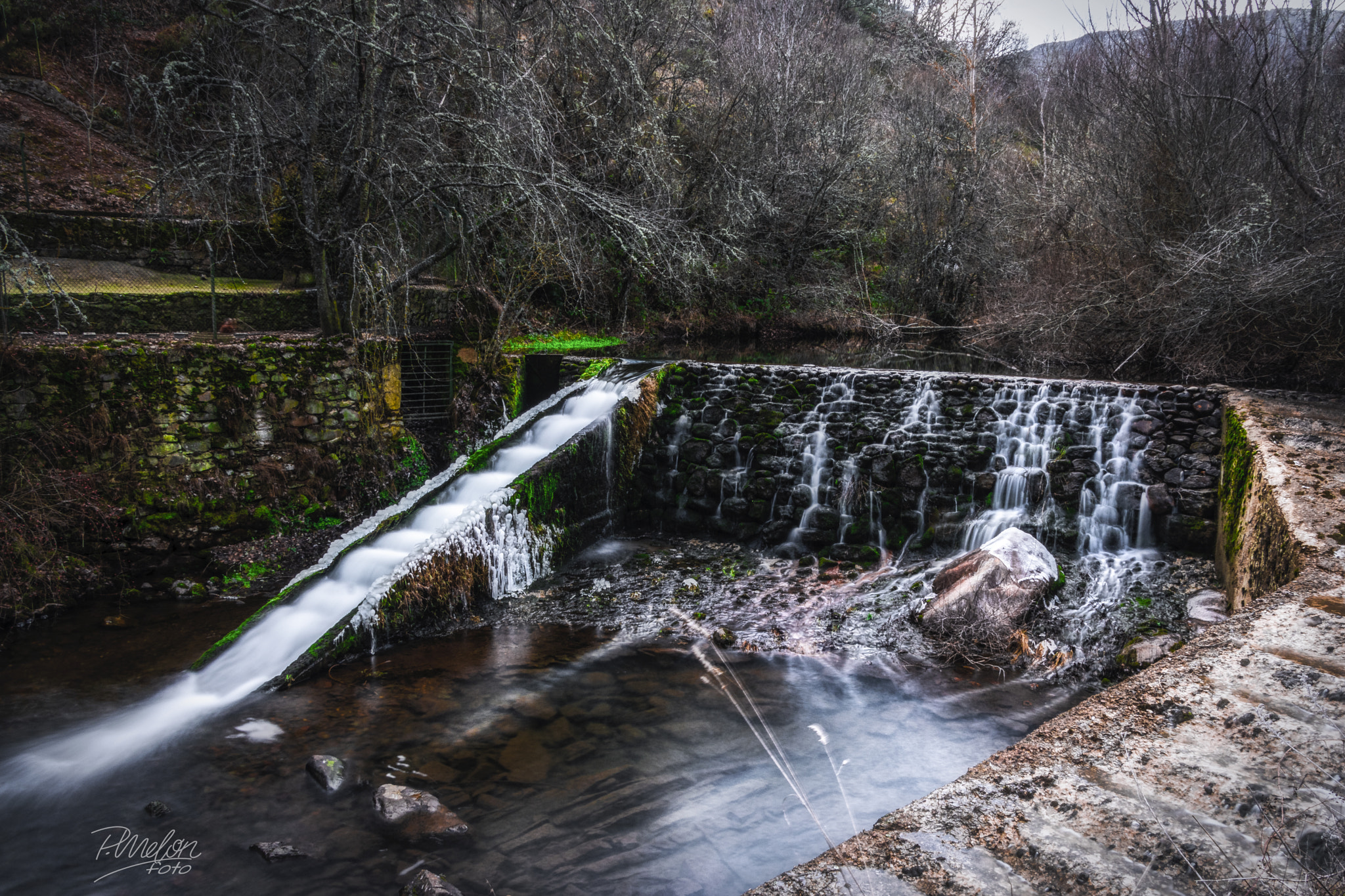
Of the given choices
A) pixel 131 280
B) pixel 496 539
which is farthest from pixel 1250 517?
pixel 131 280

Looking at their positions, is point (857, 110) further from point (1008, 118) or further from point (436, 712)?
point (436, 712)

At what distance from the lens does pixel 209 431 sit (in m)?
7.84

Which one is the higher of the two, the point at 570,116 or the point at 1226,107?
the point at 570,116

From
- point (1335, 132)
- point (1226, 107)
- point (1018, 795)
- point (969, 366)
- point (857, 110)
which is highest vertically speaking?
point (857, 110)

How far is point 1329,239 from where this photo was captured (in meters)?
8.05

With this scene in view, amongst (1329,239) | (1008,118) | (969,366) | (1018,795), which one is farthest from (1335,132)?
(1008,118)

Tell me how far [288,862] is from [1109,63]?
45.7ft

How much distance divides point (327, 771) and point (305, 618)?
7.02 feet

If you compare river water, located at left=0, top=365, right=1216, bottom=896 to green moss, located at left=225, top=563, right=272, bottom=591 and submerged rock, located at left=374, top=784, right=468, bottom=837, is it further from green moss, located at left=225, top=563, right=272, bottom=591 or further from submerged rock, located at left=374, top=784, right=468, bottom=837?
green moss, located at left=225, top=563, right=272, bottom=591

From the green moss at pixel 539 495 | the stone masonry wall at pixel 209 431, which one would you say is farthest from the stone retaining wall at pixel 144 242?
the green moss at pixel 539 495

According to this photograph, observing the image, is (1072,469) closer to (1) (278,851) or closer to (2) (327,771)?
(2) (327,771)

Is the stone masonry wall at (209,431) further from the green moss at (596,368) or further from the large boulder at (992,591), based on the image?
the large boulder at (992,591)

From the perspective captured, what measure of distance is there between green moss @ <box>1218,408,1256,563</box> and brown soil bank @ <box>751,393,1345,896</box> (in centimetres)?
267

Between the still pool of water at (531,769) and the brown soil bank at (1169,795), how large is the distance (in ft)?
5.54
